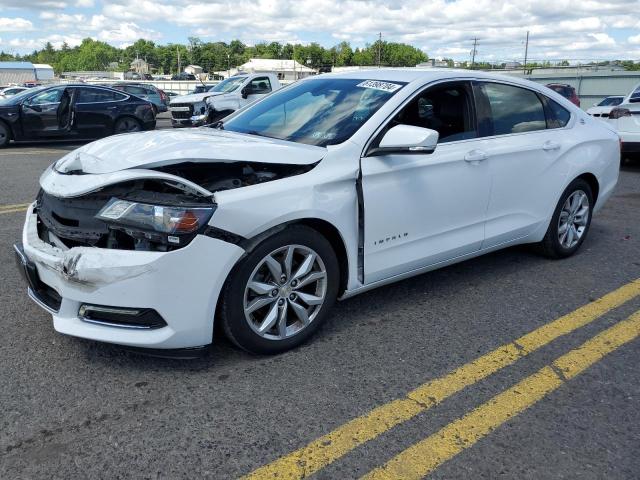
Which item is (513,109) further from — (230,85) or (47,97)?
(230,85)

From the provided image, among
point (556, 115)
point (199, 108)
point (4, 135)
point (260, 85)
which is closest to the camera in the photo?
point (556, 115)

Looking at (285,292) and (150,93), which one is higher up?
(285,292)

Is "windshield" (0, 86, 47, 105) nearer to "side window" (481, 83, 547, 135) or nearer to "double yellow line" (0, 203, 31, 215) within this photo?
"double yellow line" (0, 203, 31, 215)

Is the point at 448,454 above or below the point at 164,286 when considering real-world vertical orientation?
below

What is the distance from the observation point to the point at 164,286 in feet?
8.88

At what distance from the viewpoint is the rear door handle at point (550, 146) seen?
4500 mm

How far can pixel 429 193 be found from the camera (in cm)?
369

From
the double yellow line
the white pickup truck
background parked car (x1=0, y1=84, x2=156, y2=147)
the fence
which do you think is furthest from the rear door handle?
the fence

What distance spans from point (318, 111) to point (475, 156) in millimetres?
1110

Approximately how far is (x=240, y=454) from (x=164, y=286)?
0.84m

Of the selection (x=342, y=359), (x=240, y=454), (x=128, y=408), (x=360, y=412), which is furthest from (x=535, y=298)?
(x=128, y=408)

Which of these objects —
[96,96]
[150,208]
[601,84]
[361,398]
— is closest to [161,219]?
[150,208]

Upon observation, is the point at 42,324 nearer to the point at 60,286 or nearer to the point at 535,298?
the point at 60,286

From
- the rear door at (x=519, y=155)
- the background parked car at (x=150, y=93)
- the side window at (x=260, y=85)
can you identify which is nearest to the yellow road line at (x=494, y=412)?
the rear door at (x=519, y=155)
